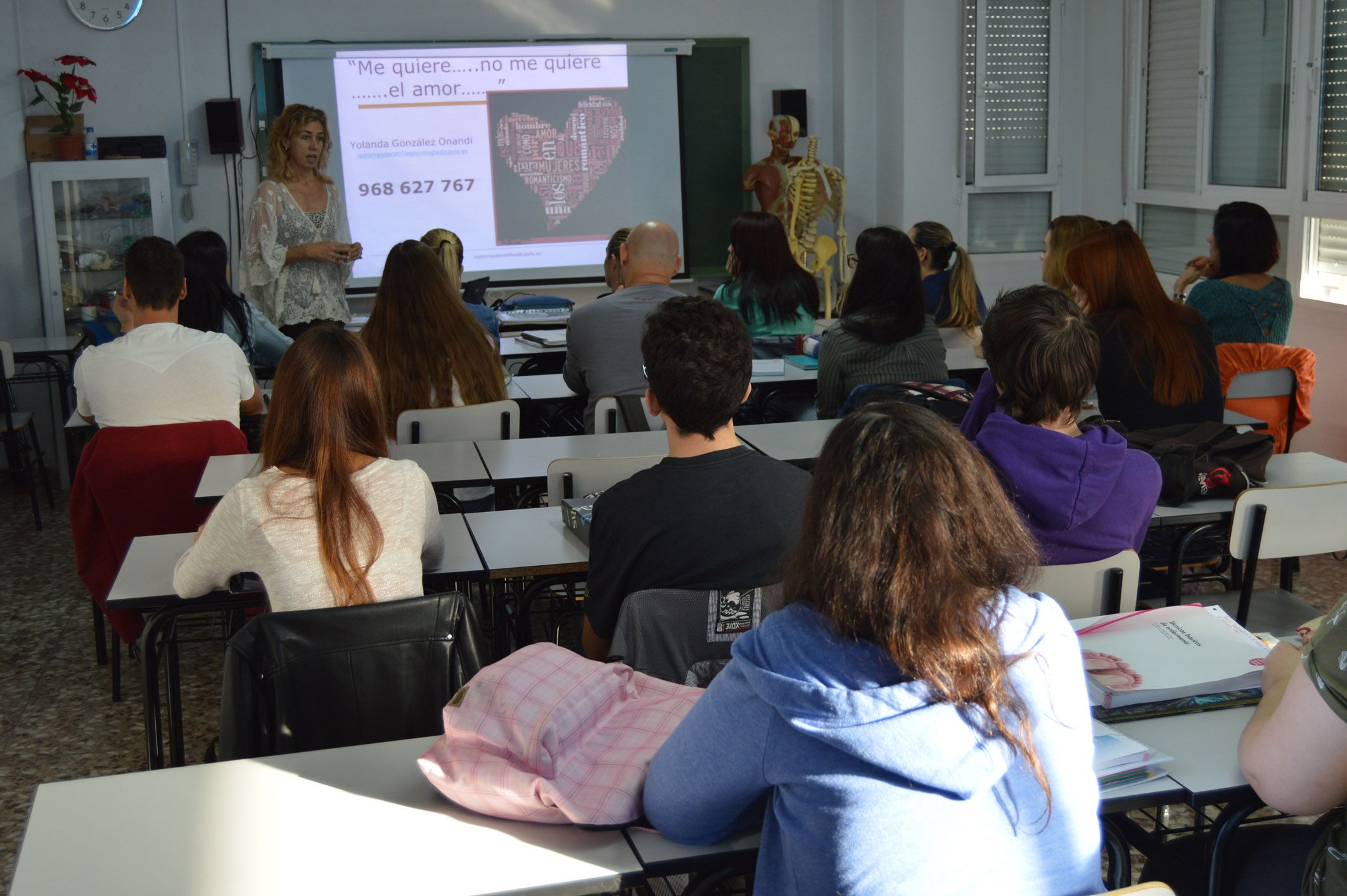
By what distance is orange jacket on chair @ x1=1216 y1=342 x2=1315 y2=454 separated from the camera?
427cm

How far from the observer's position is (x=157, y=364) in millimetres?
3479

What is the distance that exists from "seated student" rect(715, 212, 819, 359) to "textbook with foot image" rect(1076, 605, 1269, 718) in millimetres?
3259

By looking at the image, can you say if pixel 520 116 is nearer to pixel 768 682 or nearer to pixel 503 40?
pixel 503 40

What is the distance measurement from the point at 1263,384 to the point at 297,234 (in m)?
3.99

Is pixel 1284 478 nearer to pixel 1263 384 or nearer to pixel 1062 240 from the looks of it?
pixel 1263 384

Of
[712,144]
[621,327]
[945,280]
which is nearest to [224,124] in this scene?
[712,144]

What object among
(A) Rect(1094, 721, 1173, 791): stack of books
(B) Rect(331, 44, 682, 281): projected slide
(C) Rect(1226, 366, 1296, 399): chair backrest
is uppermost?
(B) Rect(331, 44, 682, 281): projected slide

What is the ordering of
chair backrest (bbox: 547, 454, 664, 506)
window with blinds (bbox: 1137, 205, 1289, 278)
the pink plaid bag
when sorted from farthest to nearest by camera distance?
1. window with blinds (bbox: 1137, 205, 1289, 278)
2. chair backrest (bbox: 547, 454, 664, 506)
3. the pink plaid bag

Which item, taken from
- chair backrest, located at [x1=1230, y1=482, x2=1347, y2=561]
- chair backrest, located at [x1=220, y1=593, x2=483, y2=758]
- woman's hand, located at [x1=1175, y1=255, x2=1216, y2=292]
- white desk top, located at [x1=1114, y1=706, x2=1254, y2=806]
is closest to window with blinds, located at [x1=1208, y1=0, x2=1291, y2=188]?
woman's hand, located at [x1=1175, y1=255, x2=1216, y2=292]

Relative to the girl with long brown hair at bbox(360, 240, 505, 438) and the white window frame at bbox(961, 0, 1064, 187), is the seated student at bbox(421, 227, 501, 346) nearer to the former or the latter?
the girl with long brown hair at bbox(360, 240, 505, 438)

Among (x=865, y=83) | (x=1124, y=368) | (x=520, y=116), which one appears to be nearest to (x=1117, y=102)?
(x=865, y=83)

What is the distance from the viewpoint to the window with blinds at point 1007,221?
25.2 feet

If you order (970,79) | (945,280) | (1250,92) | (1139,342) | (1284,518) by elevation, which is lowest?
(1284,518)

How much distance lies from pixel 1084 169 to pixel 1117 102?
0.54m
